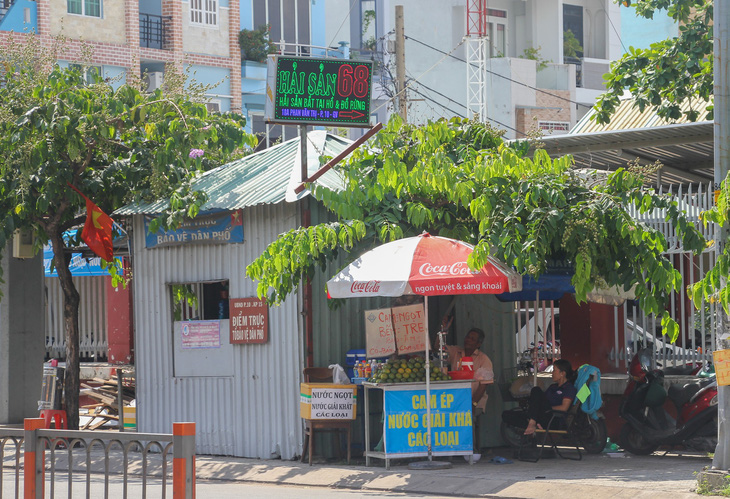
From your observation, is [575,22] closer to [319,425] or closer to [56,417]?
[56,417]

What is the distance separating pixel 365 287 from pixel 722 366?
3550mm

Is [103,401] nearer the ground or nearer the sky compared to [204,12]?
nearer the ground

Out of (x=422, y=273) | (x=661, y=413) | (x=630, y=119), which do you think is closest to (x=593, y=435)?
(x=661, y=413)

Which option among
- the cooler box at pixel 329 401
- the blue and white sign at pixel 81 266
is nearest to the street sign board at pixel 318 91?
the cooler box at pixel 329 401

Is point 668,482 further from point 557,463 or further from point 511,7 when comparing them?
point 511,7

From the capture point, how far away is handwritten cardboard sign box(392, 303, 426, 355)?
1270 cm

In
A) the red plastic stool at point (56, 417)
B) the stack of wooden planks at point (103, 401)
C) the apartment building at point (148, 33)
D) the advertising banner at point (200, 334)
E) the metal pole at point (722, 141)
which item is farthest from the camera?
the apartment building at point (148, 33)

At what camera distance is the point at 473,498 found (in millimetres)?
10461

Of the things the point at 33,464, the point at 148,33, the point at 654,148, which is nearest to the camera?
the point at 33,464

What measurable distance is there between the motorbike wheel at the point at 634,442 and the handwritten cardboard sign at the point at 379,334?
2.90m

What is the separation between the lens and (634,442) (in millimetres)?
12922

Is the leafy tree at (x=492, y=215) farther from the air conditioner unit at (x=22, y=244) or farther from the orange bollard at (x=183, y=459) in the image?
the orange bollard at (x=183, y=459)

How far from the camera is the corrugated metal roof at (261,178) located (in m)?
12.9

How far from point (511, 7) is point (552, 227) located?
84.7 feet
